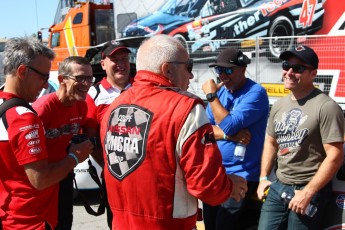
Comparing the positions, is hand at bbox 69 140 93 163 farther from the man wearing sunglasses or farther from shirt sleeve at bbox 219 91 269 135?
shirt sleeve at bbox 219 91 269 135

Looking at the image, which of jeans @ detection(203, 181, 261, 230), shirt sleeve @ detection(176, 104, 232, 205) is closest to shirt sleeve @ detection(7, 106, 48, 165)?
shirt sleeve @ detection(176, 104, 232, 205)

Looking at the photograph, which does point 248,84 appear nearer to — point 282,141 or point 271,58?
point 282,141

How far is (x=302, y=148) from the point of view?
2.82 m

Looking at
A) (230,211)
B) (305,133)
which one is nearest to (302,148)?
(305,133)

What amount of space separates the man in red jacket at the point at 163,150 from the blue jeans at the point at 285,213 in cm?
103

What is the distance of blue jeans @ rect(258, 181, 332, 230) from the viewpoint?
2.85 m

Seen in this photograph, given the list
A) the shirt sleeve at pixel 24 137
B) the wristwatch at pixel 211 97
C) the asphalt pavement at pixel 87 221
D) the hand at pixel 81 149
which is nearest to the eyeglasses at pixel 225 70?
the wristwatch at pixel 211 97

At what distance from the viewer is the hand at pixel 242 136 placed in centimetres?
326

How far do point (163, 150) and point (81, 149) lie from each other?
88 cm

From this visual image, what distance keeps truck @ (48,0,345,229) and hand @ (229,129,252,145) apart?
2106mm

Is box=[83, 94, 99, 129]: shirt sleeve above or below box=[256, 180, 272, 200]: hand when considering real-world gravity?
above

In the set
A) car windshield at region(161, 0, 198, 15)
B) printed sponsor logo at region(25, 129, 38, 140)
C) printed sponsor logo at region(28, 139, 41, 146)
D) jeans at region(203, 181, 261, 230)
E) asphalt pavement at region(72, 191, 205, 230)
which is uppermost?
car windshield at region(161, 0, 198, 15)

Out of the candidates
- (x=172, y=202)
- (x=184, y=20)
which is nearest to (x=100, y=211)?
(x=172, y=202)

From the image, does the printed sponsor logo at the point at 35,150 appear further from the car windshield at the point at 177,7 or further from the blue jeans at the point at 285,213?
the car windshield at the point at 177,7
